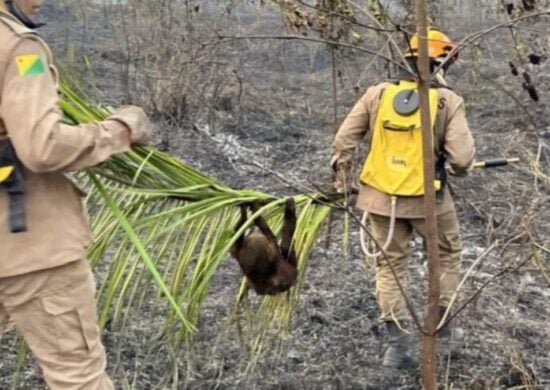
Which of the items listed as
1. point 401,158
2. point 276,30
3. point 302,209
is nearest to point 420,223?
point 401,158

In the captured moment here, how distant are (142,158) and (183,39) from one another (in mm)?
6336

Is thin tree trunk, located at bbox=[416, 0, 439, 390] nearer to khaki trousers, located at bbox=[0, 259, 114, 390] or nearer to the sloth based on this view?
the sloth

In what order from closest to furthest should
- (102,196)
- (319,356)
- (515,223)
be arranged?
(102,196), (319,356), (515,223)

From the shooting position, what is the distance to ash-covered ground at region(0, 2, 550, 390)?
4.59m

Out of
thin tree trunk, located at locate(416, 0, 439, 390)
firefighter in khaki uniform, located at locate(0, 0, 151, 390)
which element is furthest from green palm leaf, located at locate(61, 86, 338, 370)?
thin tree trunk, located at locate(416, 0, 439, 390)

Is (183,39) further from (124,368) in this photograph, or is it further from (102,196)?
(102,196)

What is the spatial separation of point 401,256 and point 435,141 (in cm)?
59

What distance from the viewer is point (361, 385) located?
464 cm

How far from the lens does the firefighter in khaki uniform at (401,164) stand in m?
4.58

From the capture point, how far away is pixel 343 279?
5949 millimetres

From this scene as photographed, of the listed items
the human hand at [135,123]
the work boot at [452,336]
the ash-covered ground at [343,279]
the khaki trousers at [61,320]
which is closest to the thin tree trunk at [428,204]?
the ash-covered ground at [343,279]

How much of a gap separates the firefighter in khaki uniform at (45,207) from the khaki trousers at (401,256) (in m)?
1.92

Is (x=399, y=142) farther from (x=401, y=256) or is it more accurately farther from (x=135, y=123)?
(x=135, y=123)

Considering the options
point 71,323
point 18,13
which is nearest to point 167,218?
point 71,323
